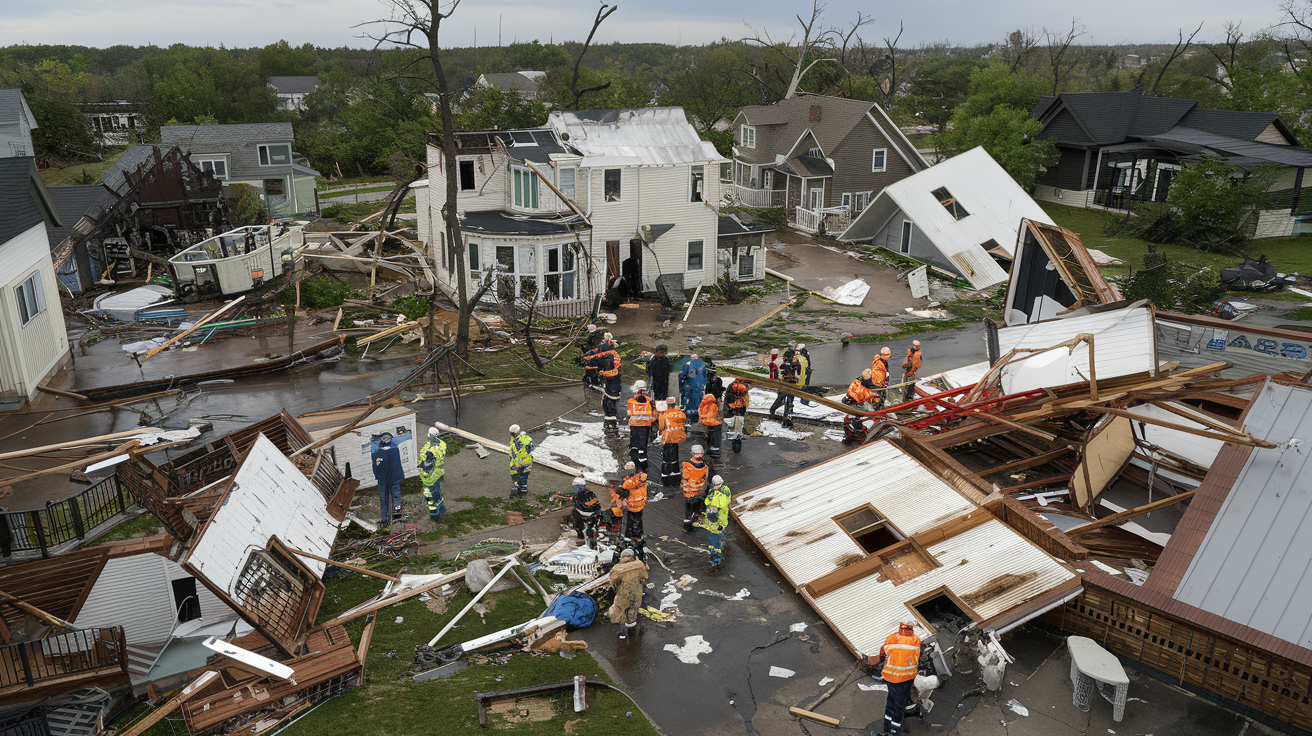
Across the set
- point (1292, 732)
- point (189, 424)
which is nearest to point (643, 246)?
point (189, 424)

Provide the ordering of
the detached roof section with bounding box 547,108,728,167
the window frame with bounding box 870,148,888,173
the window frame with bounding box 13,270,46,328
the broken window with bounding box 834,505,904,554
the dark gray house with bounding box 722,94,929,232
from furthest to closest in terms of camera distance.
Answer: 1. the window frame with bounding box 870,148,888,173
2. the dark gray house with bounding box 722,94,929,232
3. the detached roof section with bounding box 547,108,728,167
4. the window frame with bounding box 13,270,46,328
5. the broken window with bounding box 834,505,904,554

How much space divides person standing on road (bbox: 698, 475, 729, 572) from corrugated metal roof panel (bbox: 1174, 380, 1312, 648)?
5.66 metres

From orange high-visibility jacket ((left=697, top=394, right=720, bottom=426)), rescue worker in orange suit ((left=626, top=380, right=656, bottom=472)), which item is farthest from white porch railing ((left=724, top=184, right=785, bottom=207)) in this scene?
rescue worker in orange suit ((left=626, top=380, right=656, bottom=472))

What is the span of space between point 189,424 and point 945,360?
1786 centimetres

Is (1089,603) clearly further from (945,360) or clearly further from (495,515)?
(945,360)

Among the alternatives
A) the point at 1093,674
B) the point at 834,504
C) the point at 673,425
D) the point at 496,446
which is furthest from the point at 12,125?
the point at 1093,674

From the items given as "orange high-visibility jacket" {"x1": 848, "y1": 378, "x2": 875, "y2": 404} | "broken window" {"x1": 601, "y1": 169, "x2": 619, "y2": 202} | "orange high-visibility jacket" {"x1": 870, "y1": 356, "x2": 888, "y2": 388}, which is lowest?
"orange high-visibility jacket" {"x1": 848, "y1": 378, "x2": 875, "y2": 404}

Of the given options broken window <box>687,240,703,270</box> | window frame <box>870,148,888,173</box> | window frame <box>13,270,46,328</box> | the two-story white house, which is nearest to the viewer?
window frame <box>13,270,46,328</box>

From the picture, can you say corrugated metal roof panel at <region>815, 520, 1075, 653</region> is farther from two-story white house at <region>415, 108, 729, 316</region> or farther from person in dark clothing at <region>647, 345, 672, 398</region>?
two-story white house at <region>415, 108, 729, 316</region>

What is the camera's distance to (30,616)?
10398 mm

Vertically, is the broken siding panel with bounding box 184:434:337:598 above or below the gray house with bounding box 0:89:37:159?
below

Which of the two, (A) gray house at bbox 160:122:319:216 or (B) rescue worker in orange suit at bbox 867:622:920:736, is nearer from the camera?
(B) rescue worker in orange suit at bbox 867:622:920:736

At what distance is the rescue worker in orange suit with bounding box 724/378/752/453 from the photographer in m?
16.4

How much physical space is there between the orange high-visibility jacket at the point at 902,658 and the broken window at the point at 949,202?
25.1 metres
